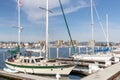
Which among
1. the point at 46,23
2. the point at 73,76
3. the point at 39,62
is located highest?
the point at 46,23

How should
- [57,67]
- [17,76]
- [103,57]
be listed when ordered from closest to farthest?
1. [17,76]
2. [57,67]
3. [103,57]

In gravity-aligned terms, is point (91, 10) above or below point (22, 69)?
above

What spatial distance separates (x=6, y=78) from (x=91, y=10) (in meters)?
25.8

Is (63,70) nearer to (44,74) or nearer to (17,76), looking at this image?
(44,74)

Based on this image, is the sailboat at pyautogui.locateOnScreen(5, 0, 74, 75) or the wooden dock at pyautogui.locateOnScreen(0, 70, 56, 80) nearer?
the wooden dock at pyautogui.locateOnScreen(0, 70, 56, 80)

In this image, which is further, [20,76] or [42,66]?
[42,66]

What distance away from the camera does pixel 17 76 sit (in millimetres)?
18500

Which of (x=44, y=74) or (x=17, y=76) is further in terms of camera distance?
(x=44, y=74)

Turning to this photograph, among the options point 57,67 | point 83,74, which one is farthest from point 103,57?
point 57,67

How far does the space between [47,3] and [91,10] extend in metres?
17.0

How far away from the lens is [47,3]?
26031 mm

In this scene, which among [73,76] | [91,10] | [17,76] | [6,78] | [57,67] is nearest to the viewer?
[17,76]

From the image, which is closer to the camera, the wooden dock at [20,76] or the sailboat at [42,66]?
the wooden dock at [20,76]

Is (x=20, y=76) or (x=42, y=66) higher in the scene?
(x=42, y=66)
